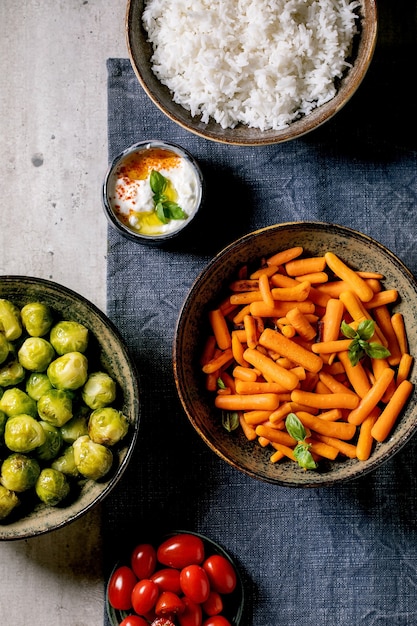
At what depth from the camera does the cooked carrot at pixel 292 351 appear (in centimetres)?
238

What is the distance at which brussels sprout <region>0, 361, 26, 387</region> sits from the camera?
2447mm

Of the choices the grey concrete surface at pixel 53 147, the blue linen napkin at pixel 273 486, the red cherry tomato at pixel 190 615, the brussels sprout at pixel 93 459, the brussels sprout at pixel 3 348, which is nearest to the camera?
the brussels sprout at pixel 93 459

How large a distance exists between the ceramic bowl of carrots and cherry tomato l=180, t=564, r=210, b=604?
433 millimetres

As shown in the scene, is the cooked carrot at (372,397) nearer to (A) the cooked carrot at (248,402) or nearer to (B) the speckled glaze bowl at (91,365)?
(A) the cooked carrot at (248,402)

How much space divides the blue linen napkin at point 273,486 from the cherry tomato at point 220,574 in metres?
0.09

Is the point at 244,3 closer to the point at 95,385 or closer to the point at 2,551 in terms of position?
the point at 95,385

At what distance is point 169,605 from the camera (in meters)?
2.49

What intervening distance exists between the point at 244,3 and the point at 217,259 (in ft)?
2.91

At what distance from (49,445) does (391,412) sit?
3.68ft

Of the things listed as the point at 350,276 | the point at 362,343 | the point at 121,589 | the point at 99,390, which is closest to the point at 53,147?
the point at 99,390

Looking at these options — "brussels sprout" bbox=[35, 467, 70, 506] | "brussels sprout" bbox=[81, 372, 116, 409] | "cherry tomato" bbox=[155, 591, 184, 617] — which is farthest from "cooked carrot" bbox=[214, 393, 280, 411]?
"cherry tomato" bbox=[155, 591, 184, 617]

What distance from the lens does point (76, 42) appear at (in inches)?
112

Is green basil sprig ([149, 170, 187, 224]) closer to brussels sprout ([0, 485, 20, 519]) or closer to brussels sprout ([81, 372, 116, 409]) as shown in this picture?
brussels sprout ([81, 372, 116, 409])

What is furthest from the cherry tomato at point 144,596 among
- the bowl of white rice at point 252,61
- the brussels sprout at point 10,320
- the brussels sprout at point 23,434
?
the bowl of white rice at point 252,61
